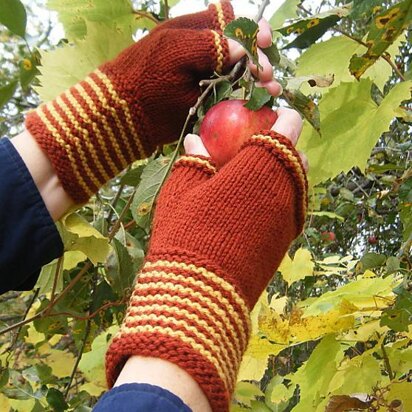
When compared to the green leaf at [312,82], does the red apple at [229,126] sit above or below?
below

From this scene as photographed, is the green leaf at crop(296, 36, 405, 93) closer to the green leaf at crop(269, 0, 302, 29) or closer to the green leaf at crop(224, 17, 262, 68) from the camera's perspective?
the green leaf at crop(269, 0, 302, 29)

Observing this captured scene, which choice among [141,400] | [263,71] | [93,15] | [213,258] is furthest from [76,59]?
[141,400]

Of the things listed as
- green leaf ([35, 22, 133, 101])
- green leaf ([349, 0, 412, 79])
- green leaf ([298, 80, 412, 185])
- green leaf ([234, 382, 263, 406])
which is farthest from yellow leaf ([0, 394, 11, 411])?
green leaf ([349, 0, 412, 79])

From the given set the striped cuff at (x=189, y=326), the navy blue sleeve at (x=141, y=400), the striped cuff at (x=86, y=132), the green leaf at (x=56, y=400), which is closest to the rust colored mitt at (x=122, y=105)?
the striped cuff at (x=86, y=132)

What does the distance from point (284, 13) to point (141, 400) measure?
2.32ft

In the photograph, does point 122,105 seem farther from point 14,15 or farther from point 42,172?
point 14,15

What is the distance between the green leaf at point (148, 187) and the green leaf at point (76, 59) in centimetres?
19

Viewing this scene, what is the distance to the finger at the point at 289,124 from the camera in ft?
2.59

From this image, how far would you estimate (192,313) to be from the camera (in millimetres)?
653

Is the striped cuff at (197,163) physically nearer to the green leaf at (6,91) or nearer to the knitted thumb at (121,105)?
the knitted thumb at (121,105)

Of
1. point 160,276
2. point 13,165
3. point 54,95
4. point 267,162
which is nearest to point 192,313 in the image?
point 160,276

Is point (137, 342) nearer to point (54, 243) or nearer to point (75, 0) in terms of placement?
point (54, 243)

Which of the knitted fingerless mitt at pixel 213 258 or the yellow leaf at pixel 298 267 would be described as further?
the yellow leaf at pixel 298 267

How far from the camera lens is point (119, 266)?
1.01 meters
